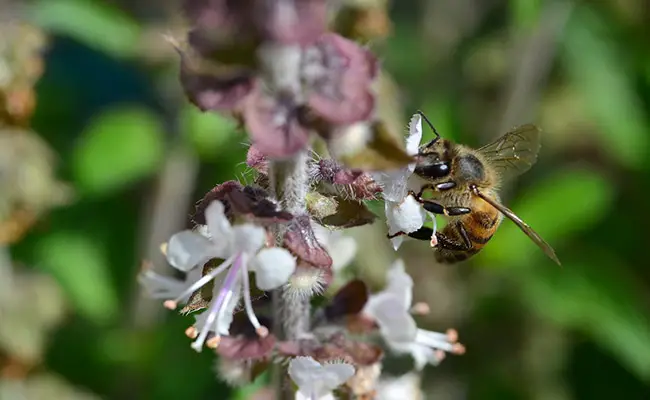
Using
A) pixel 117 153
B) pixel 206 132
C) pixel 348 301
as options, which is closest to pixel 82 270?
pixel 117 153

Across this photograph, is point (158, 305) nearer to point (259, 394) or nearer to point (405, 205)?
point (259, 394)

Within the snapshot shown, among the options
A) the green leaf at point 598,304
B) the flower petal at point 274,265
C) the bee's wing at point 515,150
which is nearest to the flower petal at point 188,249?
the flower petal at point 274,265

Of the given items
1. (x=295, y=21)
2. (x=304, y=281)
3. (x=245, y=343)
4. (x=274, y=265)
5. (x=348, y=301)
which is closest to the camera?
(x=295, y=21)

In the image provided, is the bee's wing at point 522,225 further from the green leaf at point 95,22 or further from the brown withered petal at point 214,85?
the green leaf at point 95,22

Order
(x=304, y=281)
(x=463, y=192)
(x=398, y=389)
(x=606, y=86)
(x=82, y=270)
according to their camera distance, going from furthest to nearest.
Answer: (x=606, y=86), (x=82, y=270), (x=398, y=389), (x=463, y=192), (x=304, y=281)

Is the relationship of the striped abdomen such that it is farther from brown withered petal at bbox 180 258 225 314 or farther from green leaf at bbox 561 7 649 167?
green leaf at bbox 561 7 649 167

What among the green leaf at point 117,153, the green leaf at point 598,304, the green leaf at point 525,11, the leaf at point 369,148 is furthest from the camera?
the green leaf at point 117,153

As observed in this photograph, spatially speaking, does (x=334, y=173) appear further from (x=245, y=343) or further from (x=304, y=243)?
(x=245, y=343)

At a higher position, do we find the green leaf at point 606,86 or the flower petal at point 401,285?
the flower petal at point 401,285
